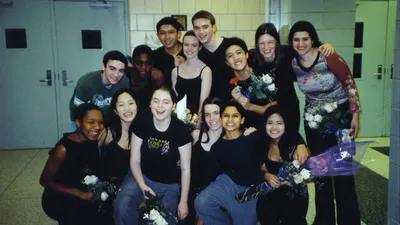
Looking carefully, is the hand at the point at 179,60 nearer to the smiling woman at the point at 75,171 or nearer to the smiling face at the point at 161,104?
the smiling face at the point at 161,104

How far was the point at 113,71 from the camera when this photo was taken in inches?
136

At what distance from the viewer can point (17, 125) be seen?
620 centimetres

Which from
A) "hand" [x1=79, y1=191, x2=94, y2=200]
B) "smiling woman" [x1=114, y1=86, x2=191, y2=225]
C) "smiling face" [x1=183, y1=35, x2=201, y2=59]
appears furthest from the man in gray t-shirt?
"hand" [x1=79, y1=191, x2=94, y2=200]

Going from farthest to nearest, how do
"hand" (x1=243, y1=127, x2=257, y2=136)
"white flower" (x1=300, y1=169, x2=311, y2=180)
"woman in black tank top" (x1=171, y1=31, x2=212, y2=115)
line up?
1. "woman in black tank top" (x1=171, y1=31, x2=212, y2=115)
2. "hand" (x1=243, y1=127, x2=257, y2=136)
3. "white flower" (x1=300, y1=169, x2=311, y2=180)

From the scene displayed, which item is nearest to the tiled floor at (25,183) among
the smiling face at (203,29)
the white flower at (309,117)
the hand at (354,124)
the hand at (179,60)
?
the hand at (354,124)

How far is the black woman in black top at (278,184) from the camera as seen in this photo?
312 cm

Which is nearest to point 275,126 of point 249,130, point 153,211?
point 249,130

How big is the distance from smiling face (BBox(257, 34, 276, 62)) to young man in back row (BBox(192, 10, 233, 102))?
1.01 feet

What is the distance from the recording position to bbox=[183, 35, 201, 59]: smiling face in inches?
142

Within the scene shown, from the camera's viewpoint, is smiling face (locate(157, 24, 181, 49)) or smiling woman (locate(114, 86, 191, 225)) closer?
smiling woman (locate(114, 86, 191, 225))

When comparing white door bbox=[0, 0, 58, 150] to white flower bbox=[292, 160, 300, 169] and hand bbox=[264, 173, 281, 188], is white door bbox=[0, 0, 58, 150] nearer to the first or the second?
hand bbox=[264, 173, 281, 188]

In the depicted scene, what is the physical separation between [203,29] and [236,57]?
15.6 inches

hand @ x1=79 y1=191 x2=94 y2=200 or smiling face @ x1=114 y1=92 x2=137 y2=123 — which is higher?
smiling face @ x1=114 y1=92 x2=137 y2=123

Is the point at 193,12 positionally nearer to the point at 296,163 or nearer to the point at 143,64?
the point at 143,64
